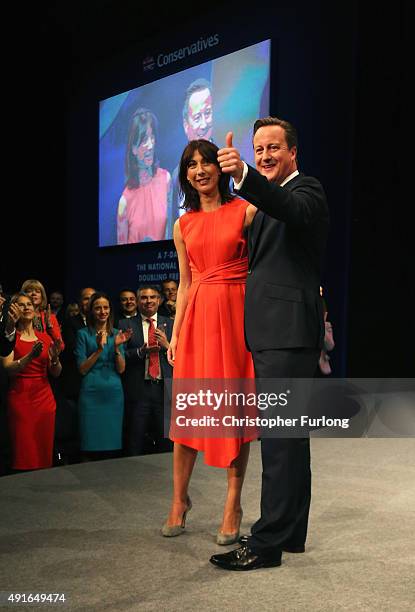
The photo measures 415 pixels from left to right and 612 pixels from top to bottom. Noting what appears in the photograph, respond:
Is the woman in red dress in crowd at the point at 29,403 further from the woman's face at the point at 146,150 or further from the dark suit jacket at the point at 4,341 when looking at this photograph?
the woman's face at the point at 146,150

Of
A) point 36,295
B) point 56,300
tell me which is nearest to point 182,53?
point 56,300

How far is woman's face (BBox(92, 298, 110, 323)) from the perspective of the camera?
4402 mm

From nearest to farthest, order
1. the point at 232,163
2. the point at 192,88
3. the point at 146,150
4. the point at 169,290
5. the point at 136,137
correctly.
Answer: the point at 232,163 → the point at 169,290 → the point at 192,88 → the point at 146,150 → the point at 136,137

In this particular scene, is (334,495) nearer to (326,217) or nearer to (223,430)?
(223,430)

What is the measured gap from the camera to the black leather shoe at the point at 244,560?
219 centimetres

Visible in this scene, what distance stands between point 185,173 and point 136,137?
5740 millimetres

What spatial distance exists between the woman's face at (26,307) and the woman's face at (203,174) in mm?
1767

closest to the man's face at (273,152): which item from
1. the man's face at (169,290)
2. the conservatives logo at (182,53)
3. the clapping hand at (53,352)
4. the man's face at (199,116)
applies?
the clapping hand at (53,352)

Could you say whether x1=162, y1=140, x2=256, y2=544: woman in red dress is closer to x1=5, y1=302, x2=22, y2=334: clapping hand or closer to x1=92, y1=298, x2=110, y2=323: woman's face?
x1=5, y1=302, x2=22, y2=334: clapping hand

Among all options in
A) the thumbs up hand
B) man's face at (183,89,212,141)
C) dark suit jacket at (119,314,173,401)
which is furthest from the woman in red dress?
man's face at (183,89,212,141)

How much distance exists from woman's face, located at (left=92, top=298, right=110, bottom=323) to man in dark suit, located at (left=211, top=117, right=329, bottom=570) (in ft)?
7.45

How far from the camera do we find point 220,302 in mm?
2514

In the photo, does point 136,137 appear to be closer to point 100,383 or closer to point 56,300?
point 56,300

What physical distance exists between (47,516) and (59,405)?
1.84 meters
